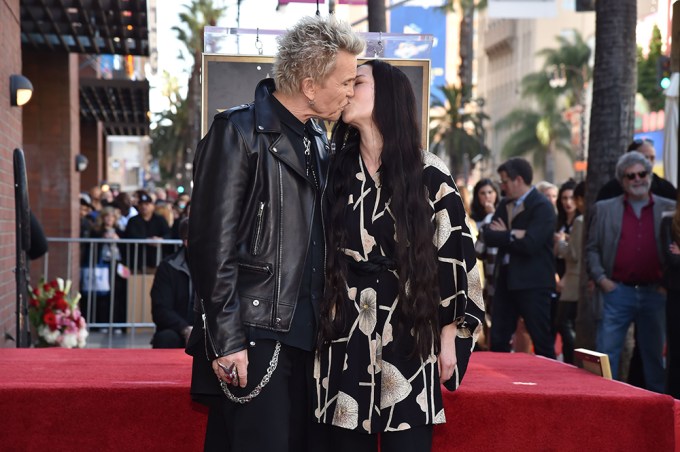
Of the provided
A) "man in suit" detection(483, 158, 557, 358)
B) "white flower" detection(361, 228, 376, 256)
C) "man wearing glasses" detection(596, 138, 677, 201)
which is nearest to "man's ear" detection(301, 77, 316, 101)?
"white flower" detection(361, 228, 376, 256)

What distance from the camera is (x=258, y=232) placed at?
3.82 metres

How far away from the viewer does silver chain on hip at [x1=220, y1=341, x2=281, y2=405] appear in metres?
3.78

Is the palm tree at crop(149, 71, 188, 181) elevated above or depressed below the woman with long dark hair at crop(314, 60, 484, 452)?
above

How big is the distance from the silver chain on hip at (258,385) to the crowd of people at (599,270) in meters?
4.02

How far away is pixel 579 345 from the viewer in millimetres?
10227

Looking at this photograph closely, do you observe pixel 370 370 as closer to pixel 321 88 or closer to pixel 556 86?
pixel 321 88

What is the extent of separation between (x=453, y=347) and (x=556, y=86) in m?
77.3

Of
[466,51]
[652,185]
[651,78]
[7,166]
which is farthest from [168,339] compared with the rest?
[651,78]

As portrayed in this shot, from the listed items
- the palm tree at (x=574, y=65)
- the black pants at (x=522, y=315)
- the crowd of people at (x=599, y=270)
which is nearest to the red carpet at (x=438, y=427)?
the crowd of people at (x=599, y=270)

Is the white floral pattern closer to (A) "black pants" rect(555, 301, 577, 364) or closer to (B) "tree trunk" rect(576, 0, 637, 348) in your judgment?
(B) "tree trunk" rect(576, 0, 637, 348)

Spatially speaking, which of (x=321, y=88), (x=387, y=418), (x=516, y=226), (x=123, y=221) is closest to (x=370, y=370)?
(x=387, y=418)

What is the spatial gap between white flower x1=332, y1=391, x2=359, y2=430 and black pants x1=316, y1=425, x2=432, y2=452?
70 mm

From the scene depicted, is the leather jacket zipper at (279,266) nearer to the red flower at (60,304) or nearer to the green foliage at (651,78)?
the red flower at (60,304)

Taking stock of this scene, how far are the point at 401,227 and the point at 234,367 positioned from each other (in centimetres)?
76
